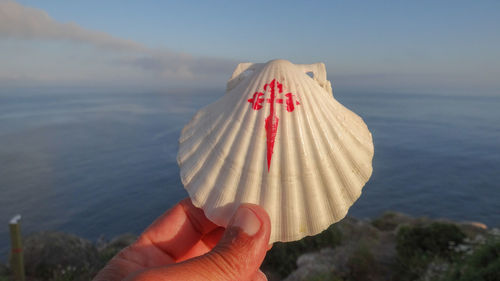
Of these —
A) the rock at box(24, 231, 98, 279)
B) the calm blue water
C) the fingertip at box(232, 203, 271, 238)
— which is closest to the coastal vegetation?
the rock at box(24, 231, 98, 279)

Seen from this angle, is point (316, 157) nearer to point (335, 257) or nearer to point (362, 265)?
point (362, 265)

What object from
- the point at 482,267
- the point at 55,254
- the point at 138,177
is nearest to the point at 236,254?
the point at 482,267

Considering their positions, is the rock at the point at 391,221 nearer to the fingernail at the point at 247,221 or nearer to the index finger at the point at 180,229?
the index finger at the point at 180,229

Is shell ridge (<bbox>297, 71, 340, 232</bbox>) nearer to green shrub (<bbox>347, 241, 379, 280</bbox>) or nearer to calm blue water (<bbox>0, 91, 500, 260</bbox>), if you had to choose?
green shrub (<bbox>347, 241, 379, 280</bbox>)

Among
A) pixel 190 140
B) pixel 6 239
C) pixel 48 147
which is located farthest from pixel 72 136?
pixel 190 140

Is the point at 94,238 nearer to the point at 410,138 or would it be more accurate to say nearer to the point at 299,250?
the point at 299,250

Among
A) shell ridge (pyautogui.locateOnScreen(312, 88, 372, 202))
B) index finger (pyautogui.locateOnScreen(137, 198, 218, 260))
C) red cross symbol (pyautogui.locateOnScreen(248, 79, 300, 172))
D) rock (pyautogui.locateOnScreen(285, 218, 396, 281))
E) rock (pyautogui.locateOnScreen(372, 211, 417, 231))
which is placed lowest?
Answer: rock (pyautogui.locateOnScreen(372, 211, 417, 231))
